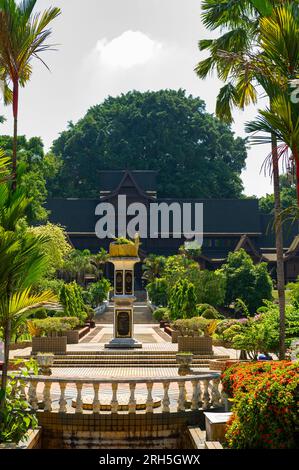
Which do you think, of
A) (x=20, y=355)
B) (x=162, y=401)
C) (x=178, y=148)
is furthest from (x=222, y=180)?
(x=162, y=401)

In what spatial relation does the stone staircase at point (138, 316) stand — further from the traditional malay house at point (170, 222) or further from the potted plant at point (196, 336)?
the potted plant at point (196, 336)

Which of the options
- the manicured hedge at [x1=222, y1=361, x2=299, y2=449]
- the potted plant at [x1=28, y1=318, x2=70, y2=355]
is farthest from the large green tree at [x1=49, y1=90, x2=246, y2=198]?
the manicured hedge at [x1=222, y1=361, x2=299, y2=449]

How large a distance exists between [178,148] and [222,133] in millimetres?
10578

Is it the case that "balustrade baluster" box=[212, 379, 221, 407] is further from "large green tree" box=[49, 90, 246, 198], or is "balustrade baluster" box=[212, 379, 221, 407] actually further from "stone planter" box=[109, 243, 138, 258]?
"large green tree" box=[49, 90, 246, 198]

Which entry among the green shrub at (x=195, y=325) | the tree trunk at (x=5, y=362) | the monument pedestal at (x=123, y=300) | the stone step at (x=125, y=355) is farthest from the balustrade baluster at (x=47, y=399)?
the green shrub at (x=195, y=325)

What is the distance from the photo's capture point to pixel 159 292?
4544cm

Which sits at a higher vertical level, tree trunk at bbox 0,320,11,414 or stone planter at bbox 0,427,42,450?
tree trunk at bbox 0,320,11,414

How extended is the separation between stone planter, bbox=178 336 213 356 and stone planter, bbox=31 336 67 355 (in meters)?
4.18

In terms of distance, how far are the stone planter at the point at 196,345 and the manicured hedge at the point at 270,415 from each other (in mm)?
13712

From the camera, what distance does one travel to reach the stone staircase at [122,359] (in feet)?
65.9

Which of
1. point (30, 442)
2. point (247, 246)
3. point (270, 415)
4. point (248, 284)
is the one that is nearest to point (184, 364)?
point (30, 442)

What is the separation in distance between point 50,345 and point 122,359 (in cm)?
273

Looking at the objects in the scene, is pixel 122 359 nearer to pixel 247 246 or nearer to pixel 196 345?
pixel 196 345

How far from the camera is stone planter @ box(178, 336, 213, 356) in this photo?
2156 centimetres
